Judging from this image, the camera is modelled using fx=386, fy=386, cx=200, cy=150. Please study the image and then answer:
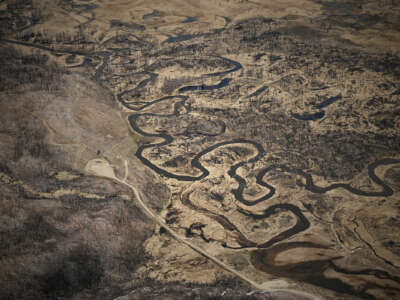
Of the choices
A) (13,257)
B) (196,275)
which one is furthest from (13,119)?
(196,275)

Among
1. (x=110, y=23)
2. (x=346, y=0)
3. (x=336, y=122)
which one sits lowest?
(x=336, y=122)

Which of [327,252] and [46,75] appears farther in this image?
[46,75]

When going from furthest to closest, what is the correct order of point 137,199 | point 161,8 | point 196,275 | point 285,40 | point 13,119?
point 161,8, point 285,40, point 13,119, point 137,199, point 196,275

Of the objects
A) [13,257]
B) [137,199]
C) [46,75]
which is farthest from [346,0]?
[13,257]

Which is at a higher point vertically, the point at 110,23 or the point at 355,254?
the point at 110,23

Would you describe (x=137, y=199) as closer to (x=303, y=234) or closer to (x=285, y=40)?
(x=303, y=234)

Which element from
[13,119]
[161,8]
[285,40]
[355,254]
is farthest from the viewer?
[161,8]
